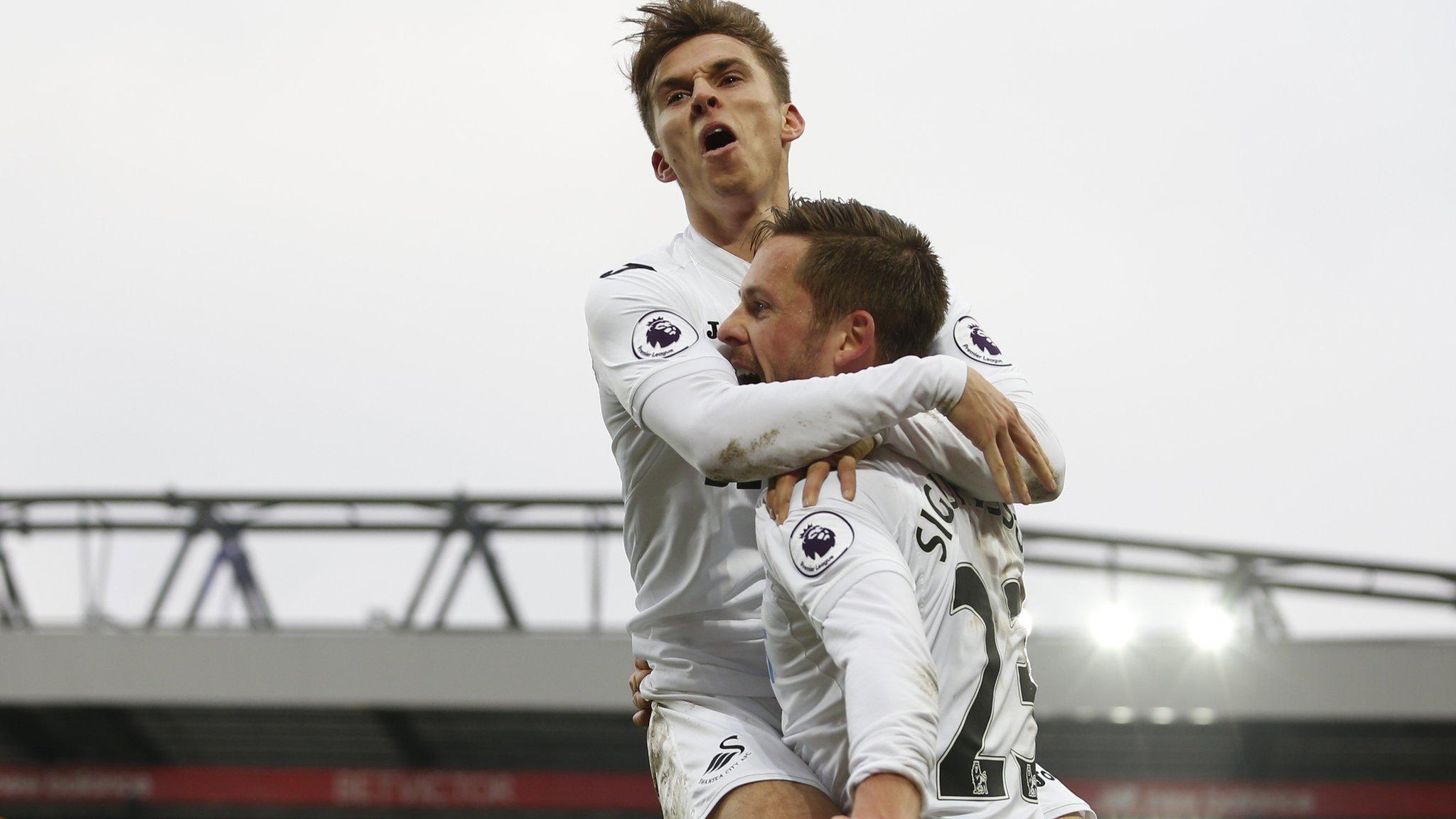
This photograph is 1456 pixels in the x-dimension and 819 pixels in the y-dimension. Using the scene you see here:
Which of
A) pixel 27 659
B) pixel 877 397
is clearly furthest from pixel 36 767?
pixel 877 397

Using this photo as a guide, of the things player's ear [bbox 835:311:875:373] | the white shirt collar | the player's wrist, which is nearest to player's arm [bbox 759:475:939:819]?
the player's wrist

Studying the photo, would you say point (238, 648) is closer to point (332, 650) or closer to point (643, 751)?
point (332, 650)

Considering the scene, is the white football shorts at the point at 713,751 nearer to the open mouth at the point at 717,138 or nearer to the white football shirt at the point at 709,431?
the white football shirt at the point at 709,431

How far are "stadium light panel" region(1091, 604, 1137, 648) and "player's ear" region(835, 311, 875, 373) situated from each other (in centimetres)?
784

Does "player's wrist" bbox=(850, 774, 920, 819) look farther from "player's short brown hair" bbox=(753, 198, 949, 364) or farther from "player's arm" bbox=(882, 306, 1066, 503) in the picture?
"player's short brown hair" bbox=(753, 198, 949, 364)

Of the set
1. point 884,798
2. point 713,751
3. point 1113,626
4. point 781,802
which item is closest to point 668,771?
point 713,751

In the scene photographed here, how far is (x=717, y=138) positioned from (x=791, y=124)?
12.2 inches

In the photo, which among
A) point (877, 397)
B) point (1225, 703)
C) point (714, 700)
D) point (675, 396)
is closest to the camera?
point (877, 397)

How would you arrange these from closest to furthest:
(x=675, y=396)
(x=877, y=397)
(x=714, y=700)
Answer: (x=877, y=397)
(x=675, y=396)
(x=714, y=700)

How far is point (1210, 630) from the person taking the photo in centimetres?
970

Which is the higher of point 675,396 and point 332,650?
point 675,396

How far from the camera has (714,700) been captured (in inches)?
95.9

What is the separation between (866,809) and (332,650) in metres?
8.89

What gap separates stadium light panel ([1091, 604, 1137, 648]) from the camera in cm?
952
